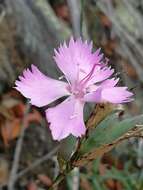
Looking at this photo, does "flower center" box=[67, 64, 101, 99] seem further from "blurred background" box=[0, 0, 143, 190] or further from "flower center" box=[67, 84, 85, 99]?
"blurred background" box=[0, 0, 143, 190]

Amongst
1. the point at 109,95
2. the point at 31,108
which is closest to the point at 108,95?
the point at 109,95

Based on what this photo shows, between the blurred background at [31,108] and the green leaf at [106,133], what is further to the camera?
the blurred background at [31,108]

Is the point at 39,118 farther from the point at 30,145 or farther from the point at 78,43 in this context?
the point at 78,43

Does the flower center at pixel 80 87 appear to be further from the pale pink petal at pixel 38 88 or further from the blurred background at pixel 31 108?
the blurred background at pixel 31 108

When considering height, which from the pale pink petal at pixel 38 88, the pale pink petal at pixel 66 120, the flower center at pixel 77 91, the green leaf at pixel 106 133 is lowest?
the green leaf at pixel 106 133

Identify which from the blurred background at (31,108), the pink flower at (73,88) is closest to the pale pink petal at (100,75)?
the pink flower at (73,88)

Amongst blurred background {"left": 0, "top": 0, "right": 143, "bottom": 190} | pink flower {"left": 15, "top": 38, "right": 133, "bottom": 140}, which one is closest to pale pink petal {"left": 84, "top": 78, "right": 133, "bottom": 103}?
pink flower {"left": 15, "top": 38, "right": 133, "bottom": 140}

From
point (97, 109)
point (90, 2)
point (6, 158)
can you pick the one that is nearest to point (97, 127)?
point (97, 109)
